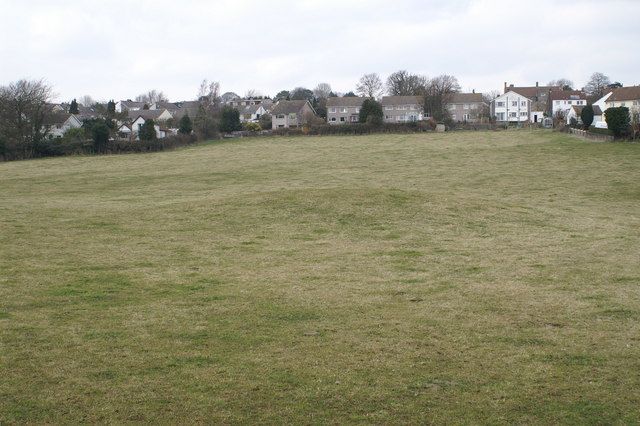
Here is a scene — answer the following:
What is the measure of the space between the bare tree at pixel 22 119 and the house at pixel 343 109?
245 feet

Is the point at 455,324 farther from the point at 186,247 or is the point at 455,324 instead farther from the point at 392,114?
the point at 392,114

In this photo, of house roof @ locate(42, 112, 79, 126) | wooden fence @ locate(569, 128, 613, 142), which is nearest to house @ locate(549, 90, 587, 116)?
wooden fence @ locate(569, 128, 613, 142)

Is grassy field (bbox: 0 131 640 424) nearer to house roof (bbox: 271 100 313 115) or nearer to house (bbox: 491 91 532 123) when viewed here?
house roof (bbox: 271 100 313 115)

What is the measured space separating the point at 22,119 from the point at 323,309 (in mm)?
76489

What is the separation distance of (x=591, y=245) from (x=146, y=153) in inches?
2509

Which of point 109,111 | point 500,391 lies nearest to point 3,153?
point 109,111

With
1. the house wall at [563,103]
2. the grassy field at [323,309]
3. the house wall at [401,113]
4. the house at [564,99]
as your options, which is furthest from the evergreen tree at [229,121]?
the house at [564,99]

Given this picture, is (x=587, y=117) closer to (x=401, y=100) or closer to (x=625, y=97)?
(x=625, y=97)

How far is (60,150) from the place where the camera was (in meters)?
80.6

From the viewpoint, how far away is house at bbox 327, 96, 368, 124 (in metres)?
148

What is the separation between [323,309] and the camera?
15.5 meters

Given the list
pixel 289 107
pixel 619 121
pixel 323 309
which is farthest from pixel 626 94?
pixel 323 309

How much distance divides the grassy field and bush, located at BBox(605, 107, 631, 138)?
32055 mm

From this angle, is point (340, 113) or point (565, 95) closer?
point (565, 95)
